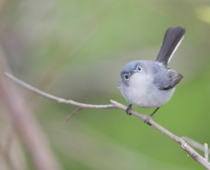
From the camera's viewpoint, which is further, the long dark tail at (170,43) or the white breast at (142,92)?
the long dark tail at (170,43)

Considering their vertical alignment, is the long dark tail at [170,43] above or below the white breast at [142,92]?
above

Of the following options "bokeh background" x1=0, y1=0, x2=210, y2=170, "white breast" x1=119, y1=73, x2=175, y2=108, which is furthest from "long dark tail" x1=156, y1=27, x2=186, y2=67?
"white breast" x1=119, y1=73, x2=175, y2=108

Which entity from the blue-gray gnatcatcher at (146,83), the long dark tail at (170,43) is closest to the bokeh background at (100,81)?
the long dark tail at (170,43)

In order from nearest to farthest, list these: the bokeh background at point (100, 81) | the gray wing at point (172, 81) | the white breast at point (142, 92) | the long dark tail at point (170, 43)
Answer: the white breast at point (142, 92) < the gray wing at point (172, 81) < the bokeh background at point (100, 81) < the long dark tail at point (170, 43)

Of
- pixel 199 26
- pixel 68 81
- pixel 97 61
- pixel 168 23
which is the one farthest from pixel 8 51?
pixel 168 23

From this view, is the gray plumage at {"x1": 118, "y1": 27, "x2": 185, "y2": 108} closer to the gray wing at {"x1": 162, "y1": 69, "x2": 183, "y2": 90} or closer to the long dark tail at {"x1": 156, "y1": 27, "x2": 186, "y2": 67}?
the gray wing at {"x1": 162, "y1": 69, "x2": 183, "y2": 90}

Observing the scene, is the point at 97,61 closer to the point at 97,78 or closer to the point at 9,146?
the point at 97,78

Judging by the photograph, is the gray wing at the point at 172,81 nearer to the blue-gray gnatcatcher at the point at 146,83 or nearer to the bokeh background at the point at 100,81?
the blue-gray gnatcatcher at the point at 146,83
